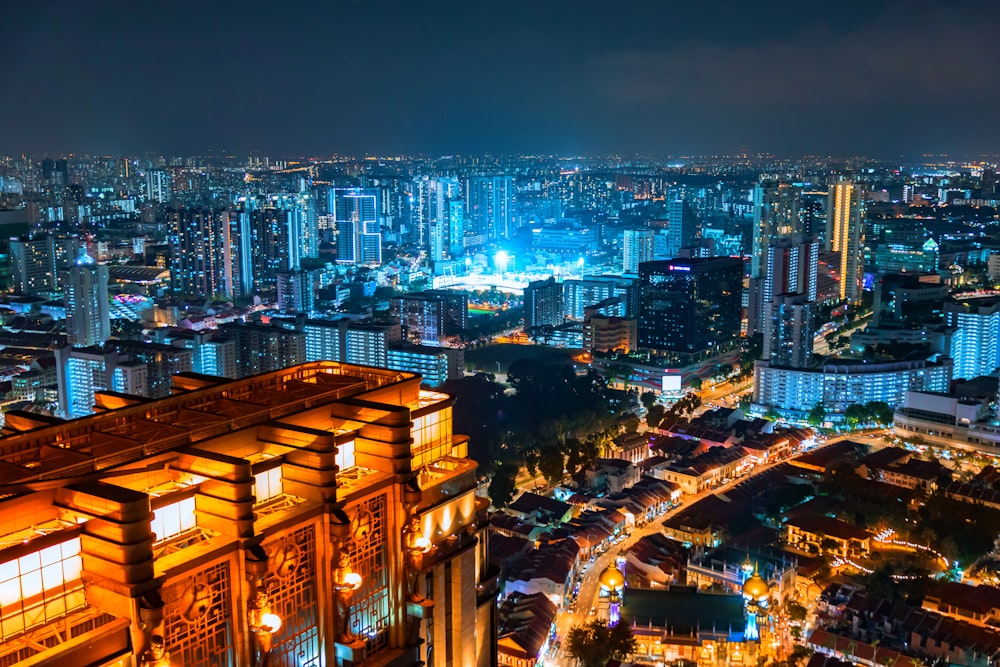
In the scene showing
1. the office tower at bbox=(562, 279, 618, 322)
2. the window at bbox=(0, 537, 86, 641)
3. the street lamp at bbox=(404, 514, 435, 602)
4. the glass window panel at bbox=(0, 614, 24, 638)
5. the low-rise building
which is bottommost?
the low-rise building

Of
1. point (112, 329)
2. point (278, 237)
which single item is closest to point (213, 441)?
point (112, 329)

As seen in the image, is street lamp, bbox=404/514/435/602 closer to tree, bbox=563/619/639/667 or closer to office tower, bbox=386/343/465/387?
tree, bbox=563/619/639/667

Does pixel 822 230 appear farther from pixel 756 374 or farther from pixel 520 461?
pixel 520 461

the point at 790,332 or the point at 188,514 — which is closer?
the point at 188,514

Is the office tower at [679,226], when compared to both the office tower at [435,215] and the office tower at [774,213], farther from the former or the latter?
Answer: the office tower at [435,215]

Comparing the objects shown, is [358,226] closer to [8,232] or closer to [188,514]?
[8,232]

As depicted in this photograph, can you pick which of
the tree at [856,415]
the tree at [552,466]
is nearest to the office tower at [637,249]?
the tree at [856,415]

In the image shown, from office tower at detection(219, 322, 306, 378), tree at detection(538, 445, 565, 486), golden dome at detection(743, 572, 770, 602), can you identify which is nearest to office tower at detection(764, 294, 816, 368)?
tree at detection(538, 445, 565, 486)

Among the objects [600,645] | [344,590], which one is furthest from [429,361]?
[344,590]
